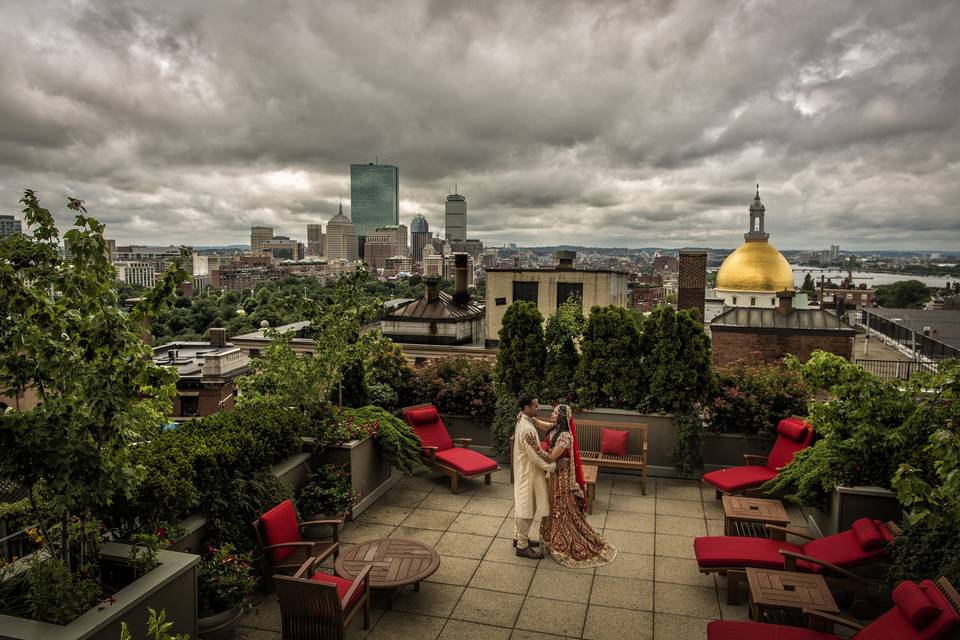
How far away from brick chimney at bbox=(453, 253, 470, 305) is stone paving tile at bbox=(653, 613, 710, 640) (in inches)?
1077

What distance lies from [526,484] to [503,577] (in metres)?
1.03

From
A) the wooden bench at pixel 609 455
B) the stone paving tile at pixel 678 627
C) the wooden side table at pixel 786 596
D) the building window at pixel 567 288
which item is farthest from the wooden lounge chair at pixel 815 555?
the building window at pixel 567 288

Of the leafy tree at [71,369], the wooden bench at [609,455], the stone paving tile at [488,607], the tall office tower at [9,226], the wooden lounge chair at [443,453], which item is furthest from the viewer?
the wooden bench at [609,455]

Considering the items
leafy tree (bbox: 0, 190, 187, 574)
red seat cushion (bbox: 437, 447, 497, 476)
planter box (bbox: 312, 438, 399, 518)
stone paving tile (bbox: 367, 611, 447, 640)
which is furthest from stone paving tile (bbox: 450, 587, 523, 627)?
leafy tree (bbox: 0, 190, 187, 574)

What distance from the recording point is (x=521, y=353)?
1055cm

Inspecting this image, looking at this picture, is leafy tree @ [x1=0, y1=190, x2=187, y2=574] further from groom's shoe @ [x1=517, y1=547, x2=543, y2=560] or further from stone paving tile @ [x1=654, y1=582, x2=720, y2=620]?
stone paving tile @ [x1=654, y1=582, x2=720, y2=620]

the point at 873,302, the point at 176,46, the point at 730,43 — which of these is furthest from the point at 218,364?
the point at 873,302

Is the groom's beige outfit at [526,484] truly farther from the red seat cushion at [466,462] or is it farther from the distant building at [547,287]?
the distant building at [547,287]

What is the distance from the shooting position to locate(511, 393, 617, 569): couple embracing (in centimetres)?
689

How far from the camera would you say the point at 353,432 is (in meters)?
8.27

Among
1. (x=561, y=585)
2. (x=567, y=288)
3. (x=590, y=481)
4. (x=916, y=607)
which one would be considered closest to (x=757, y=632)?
(x=916, y=607)

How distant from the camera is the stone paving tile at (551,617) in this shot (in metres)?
5.57

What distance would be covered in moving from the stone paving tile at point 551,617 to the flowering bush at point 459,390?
4836mm

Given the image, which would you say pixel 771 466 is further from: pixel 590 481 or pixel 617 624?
pixel 617 624
